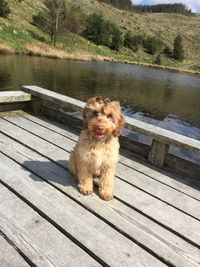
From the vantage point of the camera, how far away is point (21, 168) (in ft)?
15.3

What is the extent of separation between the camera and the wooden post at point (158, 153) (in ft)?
17.7

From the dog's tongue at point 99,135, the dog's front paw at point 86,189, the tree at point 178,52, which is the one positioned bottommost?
the tree at point 178,52

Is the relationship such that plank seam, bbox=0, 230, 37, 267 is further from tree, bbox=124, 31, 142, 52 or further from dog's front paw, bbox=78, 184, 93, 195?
tree, bbox=124, 31, 142, 52

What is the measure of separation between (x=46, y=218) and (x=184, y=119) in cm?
1517

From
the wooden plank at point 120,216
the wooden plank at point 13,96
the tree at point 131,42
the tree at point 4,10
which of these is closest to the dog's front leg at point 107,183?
the wooden plank at point 120,216

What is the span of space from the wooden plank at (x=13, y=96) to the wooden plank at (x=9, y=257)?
417 centimetres

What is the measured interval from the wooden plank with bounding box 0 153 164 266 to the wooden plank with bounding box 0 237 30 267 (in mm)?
402

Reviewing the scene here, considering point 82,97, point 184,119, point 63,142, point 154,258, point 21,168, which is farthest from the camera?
point 82,97

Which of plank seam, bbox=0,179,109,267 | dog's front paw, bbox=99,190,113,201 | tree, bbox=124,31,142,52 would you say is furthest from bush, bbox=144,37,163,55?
plank seam, bbox=0,179,109,267

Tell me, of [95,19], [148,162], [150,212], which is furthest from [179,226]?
[95,19]

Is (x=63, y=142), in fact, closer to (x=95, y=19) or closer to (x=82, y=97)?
(x=82, y=97)

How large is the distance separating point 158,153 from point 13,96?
343 centimetres

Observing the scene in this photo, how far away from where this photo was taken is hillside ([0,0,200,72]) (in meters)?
44.2

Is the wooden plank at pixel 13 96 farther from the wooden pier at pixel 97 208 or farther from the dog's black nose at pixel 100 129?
the dog's black nose at pixel 100 129
